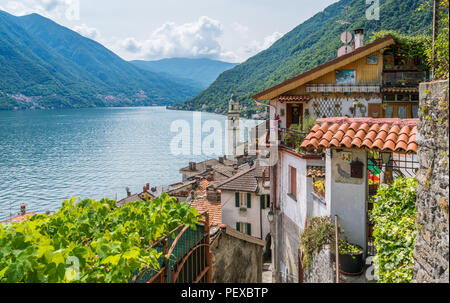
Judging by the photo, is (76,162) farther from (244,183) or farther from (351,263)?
(351,263)

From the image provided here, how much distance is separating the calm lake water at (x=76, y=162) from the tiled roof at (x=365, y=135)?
5473 cm

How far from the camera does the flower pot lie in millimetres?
6145

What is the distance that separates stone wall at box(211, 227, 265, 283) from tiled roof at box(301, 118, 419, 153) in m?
4.29

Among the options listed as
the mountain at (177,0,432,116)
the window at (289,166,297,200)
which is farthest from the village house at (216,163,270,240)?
the mountain at (177,0,432,116)

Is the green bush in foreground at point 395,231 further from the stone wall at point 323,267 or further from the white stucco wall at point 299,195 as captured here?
the white stucco wall at point 299,195

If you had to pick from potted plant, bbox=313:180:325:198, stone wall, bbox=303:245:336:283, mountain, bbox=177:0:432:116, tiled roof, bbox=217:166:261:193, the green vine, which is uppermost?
mountain, bbox=177:0:432:116

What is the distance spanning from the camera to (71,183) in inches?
2699

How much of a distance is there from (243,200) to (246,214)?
954 mm

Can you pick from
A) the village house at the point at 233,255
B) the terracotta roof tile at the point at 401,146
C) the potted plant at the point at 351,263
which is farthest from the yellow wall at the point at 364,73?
the potted plant at the point at 351,263

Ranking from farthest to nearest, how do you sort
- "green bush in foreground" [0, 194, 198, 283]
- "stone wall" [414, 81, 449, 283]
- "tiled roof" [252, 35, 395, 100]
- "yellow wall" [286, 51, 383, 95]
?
"yellow wall" [286, 51, 383, 95]
"tiled roof" [252, 35, 395, 100]
"stone wall" [414, 81, 449, 283]
"green bush in foreground" [0, 194, 198, 283]

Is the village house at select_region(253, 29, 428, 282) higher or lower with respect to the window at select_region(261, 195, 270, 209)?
higher

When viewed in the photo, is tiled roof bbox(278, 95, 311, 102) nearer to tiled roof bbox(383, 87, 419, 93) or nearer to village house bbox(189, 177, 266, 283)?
tiled roof bbox(383, 87, 419, 93)
